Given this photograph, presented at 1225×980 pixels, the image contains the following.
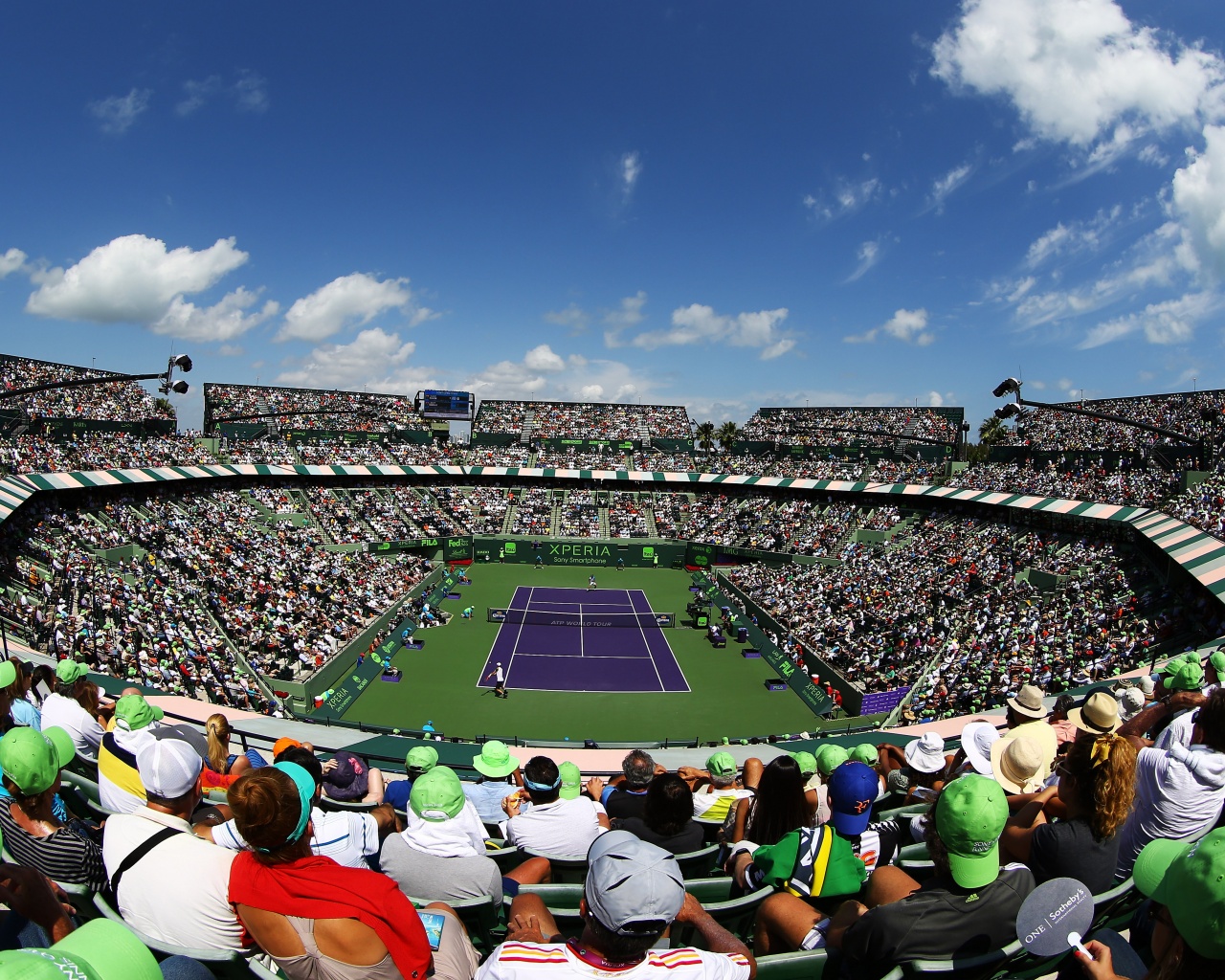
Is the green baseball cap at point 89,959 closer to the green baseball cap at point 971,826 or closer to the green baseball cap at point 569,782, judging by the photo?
the green baseball cap at point 971,826

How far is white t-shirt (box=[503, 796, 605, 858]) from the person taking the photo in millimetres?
5004

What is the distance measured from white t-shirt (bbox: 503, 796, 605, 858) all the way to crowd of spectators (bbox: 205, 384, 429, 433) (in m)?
60.2

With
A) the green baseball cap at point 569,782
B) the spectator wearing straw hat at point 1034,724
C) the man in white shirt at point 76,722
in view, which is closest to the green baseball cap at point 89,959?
the green baseball cap at point 569,782

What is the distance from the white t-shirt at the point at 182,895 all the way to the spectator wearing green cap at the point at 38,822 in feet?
1.34

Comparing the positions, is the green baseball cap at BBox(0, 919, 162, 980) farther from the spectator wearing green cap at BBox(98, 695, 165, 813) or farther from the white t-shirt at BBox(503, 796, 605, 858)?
the spectator wearing green cap at BBox(98, 695, 165, 813)

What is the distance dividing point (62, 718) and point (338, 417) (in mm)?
63372

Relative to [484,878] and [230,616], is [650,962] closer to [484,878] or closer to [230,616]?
[484,878]

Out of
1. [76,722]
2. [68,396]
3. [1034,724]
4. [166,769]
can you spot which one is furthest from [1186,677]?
[68,396]

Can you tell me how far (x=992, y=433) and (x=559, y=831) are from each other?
7578cm

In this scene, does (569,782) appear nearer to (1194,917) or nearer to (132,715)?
(132,715)

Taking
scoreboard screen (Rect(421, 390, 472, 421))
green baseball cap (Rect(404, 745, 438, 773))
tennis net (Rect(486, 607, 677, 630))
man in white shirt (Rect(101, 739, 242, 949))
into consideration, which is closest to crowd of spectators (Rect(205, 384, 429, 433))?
scoreboard screen (Rect(421, 390, 472, 421))

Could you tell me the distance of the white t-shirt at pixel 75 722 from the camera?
700cm

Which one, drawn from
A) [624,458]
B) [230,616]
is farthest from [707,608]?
[624,458]

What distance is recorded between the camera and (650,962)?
2473 millimetres
